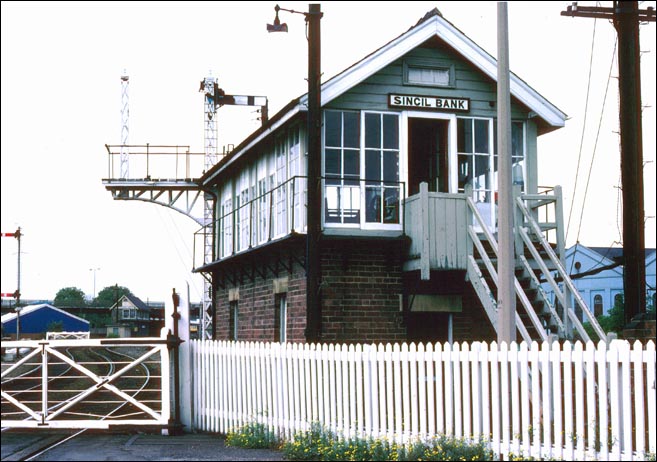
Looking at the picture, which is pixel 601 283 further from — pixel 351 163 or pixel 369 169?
pixel 351 163

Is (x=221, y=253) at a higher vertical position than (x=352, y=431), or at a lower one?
higher

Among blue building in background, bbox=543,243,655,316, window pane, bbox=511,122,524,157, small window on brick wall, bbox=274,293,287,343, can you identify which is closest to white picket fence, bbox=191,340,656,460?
small window on brick wall, bbox=274,293,287,343

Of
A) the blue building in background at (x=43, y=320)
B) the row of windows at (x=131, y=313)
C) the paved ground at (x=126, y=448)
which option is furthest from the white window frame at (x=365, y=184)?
the row of windows at (x=131, y=313)

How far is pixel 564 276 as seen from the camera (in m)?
13.8

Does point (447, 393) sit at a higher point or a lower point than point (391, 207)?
lower

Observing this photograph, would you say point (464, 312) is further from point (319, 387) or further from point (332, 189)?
point (319, 387)

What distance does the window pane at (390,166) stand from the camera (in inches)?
660

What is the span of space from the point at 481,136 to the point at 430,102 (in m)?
1.29

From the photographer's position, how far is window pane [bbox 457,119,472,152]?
17266 millimetres

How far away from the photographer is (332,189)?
54.3 ft

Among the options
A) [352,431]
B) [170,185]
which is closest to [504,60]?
[352,431]

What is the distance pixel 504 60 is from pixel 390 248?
22.2 ft

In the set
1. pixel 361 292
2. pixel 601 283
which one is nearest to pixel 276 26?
pixel 361 292

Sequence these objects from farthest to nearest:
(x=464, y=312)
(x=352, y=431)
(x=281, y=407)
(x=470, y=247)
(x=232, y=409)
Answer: (x=464, y=312), (x=470, y=247), (x=232, y=409), (x=281, y=407), (x=352, y=431)
